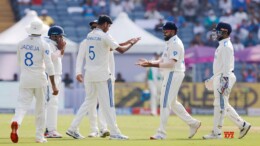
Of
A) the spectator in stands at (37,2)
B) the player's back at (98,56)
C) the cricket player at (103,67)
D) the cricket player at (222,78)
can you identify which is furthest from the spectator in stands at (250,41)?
the player's back at (98,56)

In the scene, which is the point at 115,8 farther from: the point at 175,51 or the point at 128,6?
the point at 175,51

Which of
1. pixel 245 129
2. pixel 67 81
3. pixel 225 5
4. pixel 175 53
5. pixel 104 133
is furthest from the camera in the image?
pixel 225 5

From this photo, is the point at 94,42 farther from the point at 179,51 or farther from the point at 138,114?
the point at 138,114

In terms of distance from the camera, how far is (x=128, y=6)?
48688 mm

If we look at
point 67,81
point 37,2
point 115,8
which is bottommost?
point 67,81

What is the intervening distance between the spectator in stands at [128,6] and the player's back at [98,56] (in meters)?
26.5

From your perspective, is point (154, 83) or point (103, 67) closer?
point (103, 67)

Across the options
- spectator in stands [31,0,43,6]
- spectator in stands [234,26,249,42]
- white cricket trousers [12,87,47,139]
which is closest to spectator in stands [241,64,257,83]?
spectator in stands [234,26,249,42]

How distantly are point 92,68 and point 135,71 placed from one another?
21056mm

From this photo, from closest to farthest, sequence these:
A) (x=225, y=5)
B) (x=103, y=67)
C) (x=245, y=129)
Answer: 1. (x=103, y=67)
2. (x=245, y=129)
3. (x=225, y=5)

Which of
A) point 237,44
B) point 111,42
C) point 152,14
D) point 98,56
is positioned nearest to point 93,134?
point 98,56

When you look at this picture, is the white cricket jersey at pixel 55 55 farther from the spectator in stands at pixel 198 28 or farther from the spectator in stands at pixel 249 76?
the spectator in stands at pixel 198 28

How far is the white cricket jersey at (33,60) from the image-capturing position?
68.7 feet

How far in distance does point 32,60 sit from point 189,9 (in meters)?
28.7
